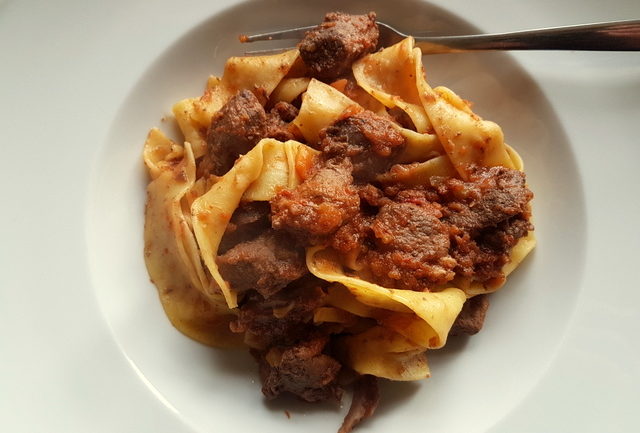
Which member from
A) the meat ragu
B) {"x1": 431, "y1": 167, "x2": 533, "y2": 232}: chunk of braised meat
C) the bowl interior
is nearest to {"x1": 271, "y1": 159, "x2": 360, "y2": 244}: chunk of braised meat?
the meat ragu

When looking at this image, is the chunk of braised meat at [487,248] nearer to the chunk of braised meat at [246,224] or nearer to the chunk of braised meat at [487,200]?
the chunk of braised meat at [487,200]

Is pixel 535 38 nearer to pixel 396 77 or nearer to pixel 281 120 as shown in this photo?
pixel 396 77

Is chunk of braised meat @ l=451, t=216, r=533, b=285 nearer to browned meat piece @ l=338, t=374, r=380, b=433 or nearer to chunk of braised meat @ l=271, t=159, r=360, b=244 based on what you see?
chunk of braised meat @ l=271, t=159, r=360, b=244

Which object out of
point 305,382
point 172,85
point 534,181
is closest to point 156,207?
point 172,85

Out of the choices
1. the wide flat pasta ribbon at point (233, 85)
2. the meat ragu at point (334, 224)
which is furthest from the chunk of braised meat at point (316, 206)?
the wide flat pasta ribbon at point (233, 85)

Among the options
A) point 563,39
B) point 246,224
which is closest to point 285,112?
point 246,224

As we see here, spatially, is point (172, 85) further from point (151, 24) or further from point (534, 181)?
point (534, 181)
